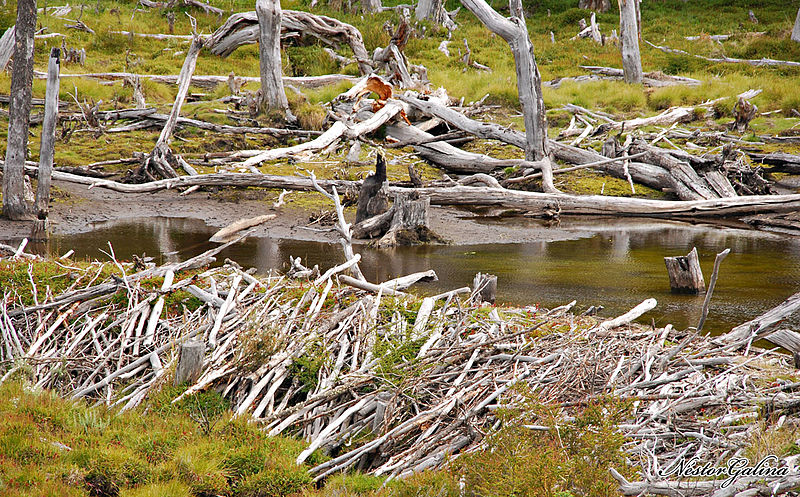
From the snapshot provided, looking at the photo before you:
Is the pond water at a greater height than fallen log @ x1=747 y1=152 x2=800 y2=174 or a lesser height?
lesser

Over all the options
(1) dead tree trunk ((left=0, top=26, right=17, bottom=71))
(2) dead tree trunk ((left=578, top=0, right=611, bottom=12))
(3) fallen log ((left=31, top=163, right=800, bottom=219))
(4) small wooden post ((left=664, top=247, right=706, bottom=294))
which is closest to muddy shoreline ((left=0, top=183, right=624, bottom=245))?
(3) fallen log ((left=31, top=163, right=800, bottom=219))

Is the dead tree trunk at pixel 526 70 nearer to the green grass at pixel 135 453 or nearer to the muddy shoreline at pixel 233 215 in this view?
the muddy shoreline at pixel 233 215

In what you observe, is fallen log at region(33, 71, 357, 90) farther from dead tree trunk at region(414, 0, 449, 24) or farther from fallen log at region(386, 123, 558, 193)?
dead tree trunk at region(414, 0, 449, 24)

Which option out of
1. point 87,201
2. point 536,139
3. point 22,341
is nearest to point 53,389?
point 22,341

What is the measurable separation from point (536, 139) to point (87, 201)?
9913 mm

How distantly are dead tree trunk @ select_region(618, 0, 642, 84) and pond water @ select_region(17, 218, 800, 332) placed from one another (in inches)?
424

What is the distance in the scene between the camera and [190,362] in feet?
17.7

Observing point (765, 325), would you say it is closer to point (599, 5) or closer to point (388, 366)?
point (388, 366)

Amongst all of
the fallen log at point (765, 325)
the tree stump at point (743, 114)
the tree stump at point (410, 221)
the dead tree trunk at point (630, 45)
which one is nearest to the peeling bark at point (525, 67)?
the tree stump at point (410, 221)

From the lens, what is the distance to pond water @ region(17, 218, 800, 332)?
934 cm

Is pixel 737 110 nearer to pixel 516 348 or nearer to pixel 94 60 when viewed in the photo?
pixel 516 348

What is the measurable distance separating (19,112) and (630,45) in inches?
723

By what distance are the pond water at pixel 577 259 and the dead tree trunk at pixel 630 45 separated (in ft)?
35.3

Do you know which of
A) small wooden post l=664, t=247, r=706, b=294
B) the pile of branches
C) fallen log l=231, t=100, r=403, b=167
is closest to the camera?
the pile of branches
